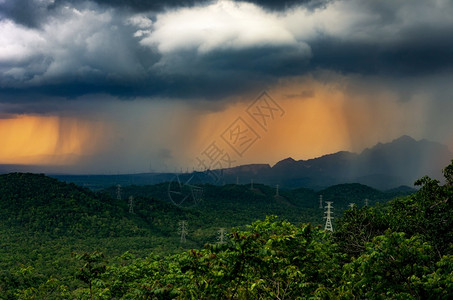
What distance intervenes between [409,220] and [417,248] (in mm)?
10721

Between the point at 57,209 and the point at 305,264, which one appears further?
the point at 57,209

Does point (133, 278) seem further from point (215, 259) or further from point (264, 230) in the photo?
point (215, 259)

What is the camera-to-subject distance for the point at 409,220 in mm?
21891

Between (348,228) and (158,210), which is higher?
(348,228)

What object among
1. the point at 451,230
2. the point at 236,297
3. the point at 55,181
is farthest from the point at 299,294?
the point at 55,181

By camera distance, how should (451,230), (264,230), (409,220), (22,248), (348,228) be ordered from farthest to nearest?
(22,248), (348,228), (409,220), (451,230), (264,230)

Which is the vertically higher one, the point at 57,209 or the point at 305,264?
the point at 305,264

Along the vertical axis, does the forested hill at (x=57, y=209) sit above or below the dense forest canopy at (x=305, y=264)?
below

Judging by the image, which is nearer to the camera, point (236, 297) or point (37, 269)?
point (236, 297)

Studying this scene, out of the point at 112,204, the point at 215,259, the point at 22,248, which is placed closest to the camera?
the point at 215,259

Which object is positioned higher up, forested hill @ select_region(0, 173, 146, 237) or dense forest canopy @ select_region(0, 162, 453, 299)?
dense forest canopy @ select_region(0, 162, 453, 299)

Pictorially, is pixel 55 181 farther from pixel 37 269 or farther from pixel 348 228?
pixel 348 228

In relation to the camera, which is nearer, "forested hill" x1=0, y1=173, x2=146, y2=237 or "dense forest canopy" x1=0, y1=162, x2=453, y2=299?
"dense forest canopy" x1=0, y1=162, x2=453, y2=299

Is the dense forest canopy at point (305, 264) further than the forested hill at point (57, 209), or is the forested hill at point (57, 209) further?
the forested hill at point (57, 209)
